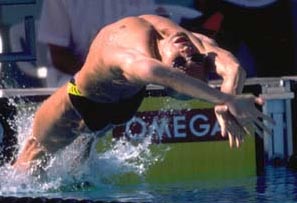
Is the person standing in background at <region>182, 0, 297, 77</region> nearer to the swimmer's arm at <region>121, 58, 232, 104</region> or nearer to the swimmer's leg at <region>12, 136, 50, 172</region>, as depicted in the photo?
the swimmer's leg at <region>12, 136, 50, 172</region>

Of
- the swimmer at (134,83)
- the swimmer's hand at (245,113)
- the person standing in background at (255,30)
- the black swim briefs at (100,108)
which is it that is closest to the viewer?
the swimmer's hand at (245,113)

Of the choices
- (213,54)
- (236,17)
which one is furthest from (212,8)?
(213,54)

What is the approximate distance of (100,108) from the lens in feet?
23.3

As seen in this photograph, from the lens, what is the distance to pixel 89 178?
7.64 metres

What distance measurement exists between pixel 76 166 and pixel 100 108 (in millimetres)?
716

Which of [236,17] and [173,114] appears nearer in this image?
[173,114]

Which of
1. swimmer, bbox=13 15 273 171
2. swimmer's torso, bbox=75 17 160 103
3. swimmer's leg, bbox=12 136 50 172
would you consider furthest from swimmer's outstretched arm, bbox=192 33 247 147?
swimmer's leg, bbox=12 136 50 172

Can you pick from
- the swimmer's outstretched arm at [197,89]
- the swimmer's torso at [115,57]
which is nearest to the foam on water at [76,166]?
the swimmer's torso at [115,57]

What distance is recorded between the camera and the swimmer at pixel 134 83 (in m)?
5.48

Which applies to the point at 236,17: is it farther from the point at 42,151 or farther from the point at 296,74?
the point at 42,151

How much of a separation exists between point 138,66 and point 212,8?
4.33 metres

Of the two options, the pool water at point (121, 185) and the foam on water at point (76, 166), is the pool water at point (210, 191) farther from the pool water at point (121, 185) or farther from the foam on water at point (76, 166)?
the foam on water at point (76, 166)

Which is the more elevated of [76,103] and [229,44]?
[229,44]

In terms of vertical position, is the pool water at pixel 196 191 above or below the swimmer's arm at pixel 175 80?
below
